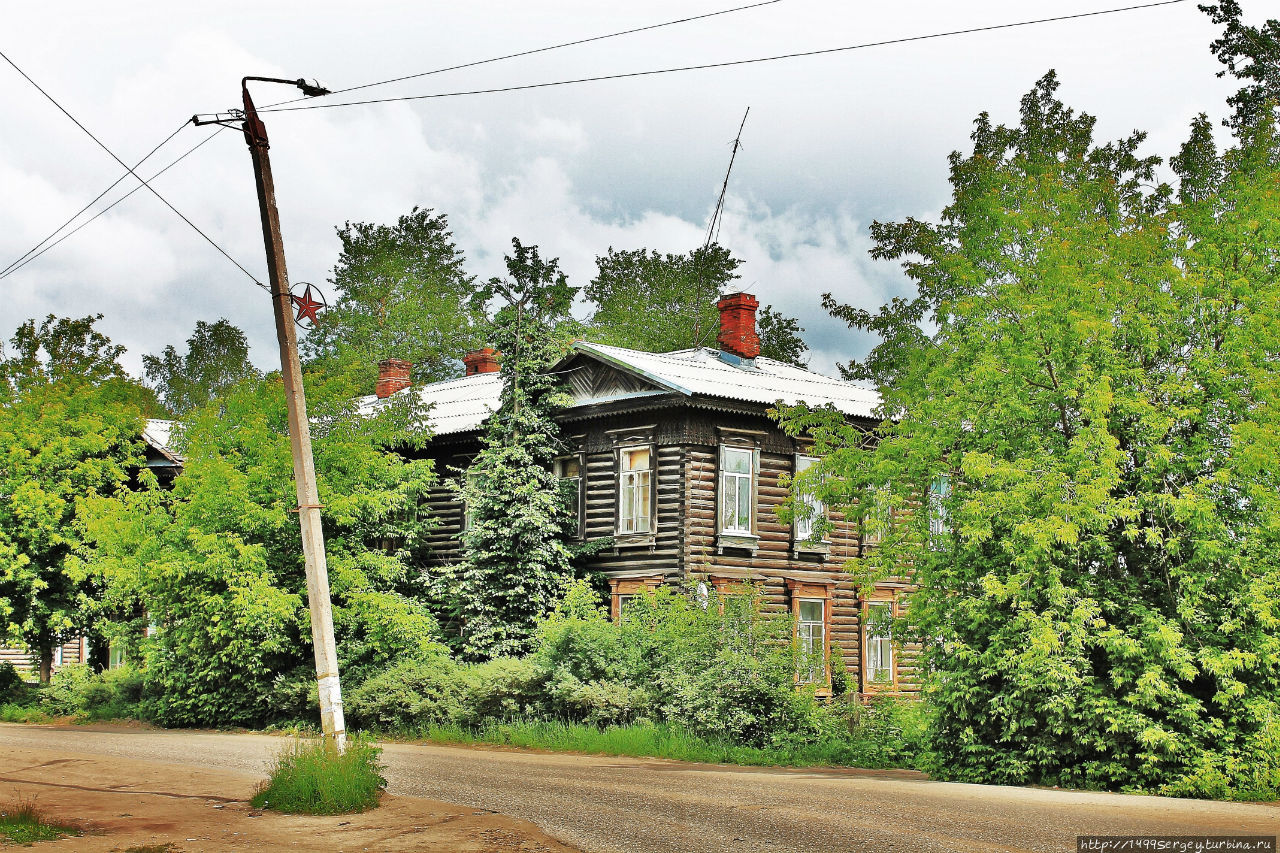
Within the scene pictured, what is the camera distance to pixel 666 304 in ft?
200

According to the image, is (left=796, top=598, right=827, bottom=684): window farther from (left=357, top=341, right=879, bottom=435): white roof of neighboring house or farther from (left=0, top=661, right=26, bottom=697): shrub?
(left=0, top=661, right=26, bottom=697): shrub

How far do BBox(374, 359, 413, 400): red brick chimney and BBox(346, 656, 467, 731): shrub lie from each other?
58.0 ft

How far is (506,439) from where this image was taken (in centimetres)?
3023

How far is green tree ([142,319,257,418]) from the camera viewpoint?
74.3 meters

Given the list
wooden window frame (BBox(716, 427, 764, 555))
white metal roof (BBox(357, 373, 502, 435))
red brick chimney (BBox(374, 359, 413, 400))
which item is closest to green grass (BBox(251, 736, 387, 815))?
wooden window frame (BBox(716, 427, 764, 555))

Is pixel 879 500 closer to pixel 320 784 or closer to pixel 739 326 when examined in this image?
pixel 320 784

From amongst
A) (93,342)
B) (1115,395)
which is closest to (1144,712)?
(1115,395)

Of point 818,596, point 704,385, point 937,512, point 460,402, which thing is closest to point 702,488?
point 704,385

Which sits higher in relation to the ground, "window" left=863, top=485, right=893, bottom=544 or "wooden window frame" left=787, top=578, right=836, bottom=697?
"window" left=863, top=485, right=893, bottom=544

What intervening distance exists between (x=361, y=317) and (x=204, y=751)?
41644 millimetres

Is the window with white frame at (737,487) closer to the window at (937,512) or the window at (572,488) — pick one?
the window at (572,488)

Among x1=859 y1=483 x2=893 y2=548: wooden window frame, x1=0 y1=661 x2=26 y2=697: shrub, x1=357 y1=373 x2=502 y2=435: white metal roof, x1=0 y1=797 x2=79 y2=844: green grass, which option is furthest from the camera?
x1=357 y1=373 x2=502 y2=435: white metal roof


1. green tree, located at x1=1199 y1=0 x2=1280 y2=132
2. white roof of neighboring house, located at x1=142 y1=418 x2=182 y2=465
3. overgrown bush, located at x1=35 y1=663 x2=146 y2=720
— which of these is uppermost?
green tree, located at x1=1199 y1=0 x2=1280 y2=132

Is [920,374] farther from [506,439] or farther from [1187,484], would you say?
[506,439]
